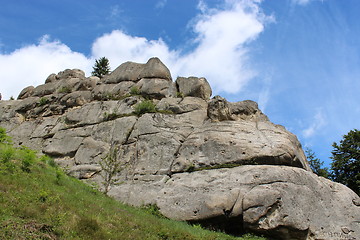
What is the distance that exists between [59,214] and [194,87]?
18.3 m

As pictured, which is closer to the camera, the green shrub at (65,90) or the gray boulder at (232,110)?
the gray boulder at (232,110)

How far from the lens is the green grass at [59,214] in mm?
11727

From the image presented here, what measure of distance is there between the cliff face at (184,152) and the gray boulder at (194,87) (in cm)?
9

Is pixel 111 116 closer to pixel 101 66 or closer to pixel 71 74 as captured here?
pixel 71 74

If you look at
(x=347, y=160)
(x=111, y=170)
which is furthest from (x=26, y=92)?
(x=347, y=160)

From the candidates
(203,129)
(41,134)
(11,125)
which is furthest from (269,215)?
(11,125)

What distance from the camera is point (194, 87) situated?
Result: 29.2 meters

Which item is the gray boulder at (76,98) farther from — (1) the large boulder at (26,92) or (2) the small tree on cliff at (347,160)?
(2) the small tree on cliff at (347,160)

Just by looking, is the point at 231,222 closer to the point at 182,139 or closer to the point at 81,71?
the point at 182,139

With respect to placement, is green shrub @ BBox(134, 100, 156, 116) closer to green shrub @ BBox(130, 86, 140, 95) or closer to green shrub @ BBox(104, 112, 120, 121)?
green shrub @ BBox(104, 112, 120, 121)

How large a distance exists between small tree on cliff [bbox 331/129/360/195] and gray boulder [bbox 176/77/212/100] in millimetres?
14511

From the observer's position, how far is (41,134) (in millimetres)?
30328

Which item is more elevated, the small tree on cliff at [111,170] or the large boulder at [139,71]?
the large boulder at [139,71]

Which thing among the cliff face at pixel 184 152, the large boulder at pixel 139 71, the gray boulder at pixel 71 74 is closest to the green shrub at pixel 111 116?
the cliff face at pixel 184 152
